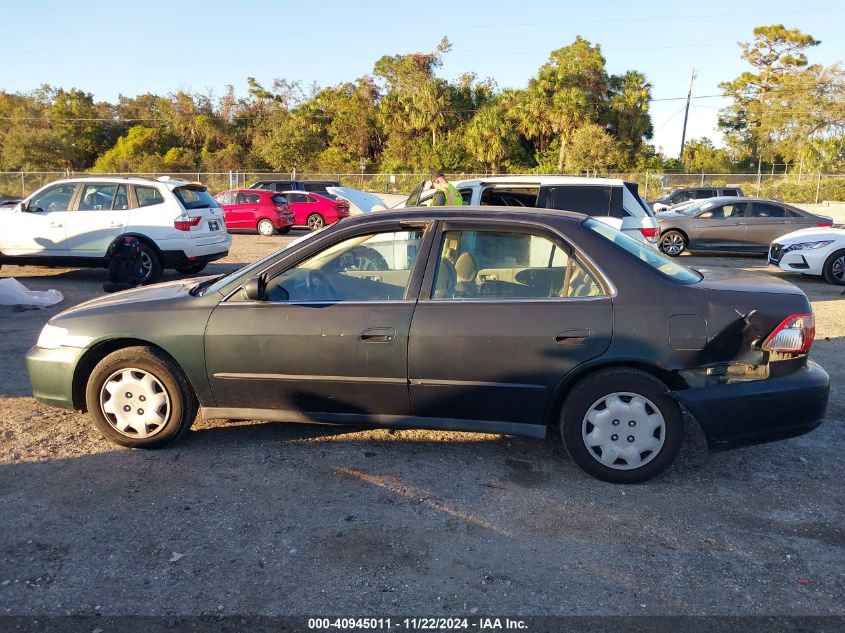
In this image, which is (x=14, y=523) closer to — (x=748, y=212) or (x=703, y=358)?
(x=703, y=358)

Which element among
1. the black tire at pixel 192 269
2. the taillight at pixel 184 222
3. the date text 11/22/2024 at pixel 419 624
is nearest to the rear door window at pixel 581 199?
the taillight at pixel 184 222

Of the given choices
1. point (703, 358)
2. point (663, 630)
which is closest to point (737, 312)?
point (703, 358)

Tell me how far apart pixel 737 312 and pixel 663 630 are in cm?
187

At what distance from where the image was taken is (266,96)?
57.6 meters

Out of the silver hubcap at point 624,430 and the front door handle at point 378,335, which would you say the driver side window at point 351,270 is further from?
the silver hubcap at point 624,430

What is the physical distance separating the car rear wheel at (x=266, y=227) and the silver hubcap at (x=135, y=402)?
57.4ft

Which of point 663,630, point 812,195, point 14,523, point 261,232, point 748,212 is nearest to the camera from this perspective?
point 663,630

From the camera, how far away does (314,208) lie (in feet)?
75.5

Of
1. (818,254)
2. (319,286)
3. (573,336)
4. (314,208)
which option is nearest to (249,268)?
(319,286)

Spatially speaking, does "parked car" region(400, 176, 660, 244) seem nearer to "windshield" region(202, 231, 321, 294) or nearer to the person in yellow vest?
the person in yellow vest

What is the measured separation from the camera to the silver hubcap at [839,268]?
38.1 ft

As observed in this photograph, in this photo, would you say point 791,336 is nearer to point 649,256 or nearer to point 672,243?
point 649,256

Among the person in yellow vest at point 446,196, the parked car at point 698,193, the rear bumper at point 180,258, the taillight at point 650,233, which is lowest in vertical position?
the rear bumper at point 180,258

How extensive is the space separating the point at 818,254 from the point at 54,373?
38.8ft
